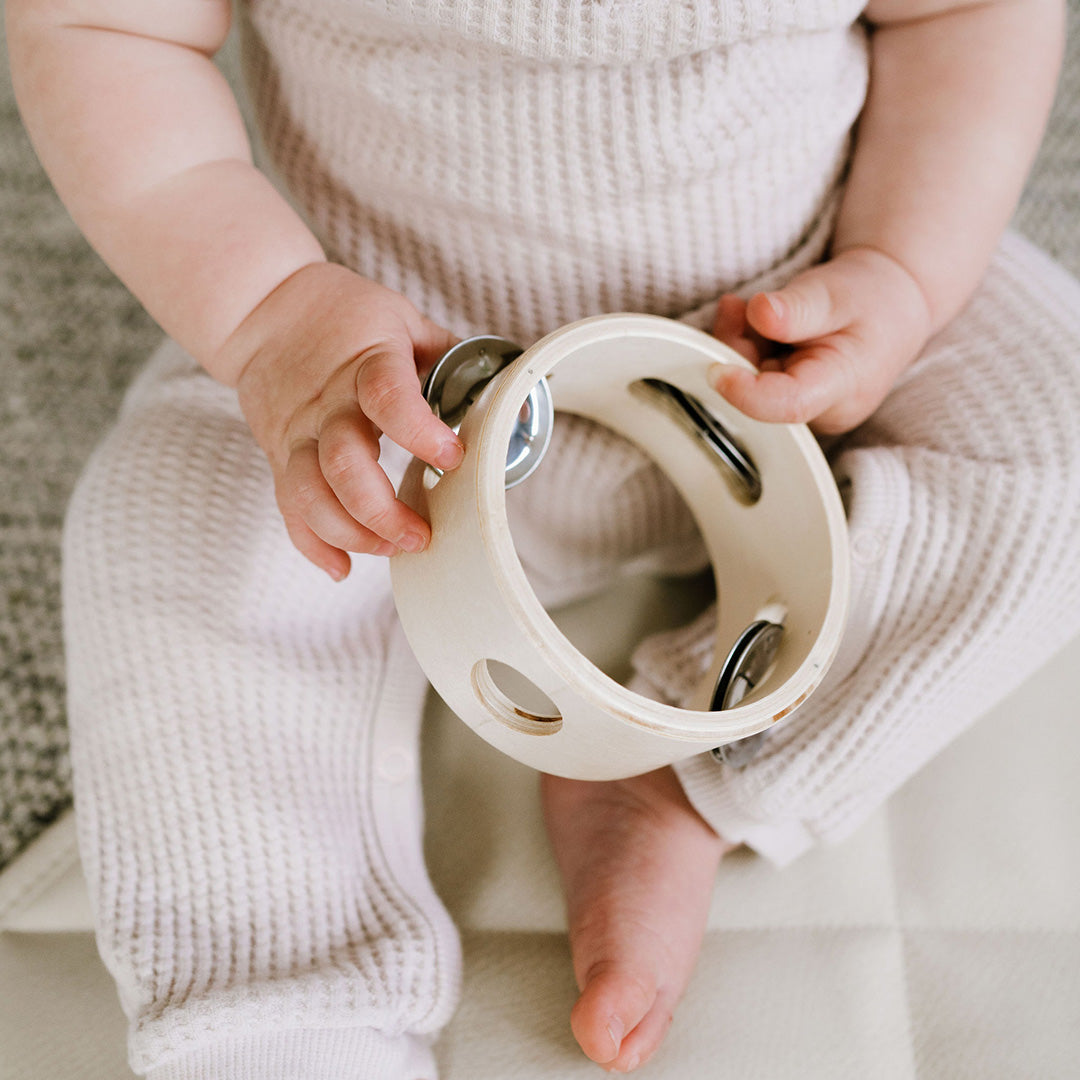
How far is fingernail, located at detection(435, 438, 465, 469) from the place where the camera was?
0.34 m

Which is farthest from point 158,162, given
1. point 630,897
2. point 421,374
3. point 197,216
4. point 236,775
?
point 630,897

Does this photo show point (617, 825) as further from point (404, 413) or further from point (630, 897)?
point (404, 413)

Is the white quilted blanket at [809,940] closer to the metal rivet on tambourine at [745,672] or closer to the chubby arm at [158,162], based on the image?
the metal rivet on tambourine at [745,672]

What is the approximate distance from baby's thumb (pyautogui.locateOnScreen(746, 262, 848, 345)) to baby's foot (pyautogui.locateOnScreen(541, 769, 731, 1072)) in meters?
0.22

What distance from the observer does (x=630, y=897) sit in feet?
1.47

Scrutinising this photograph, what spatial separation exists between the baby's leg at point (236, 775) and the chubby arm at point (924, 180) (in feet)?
0.82

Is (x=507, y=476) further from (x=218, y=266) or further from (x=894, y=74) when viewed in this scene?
(x=894, y=74)

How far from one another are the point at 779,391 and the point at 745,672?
0.12 meters

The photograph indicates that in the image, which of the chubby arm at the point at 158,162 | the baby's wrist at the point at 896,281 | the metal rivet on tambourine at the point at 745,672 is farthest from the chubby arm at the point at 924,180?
the chubby arm at the point at 158,162

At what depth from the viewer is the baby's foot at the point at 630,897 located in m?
0.41

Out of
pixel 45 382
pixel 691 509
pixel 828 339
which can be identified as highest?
pixel 828 339

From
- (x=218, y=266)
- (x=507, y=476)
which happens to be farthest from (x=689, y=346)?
(x=218, y=266)

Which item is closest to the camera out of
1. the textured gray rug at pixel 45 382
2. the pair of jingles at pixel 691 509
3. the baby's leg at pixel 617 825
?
the pair of jingles at pixel 691 509

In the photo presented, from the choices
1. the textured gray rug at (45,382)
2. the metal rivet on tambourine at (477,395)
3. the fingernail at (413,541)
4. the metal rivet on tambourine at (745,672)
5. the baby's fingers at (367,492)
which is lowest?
the textured gray rug at (45,382)
